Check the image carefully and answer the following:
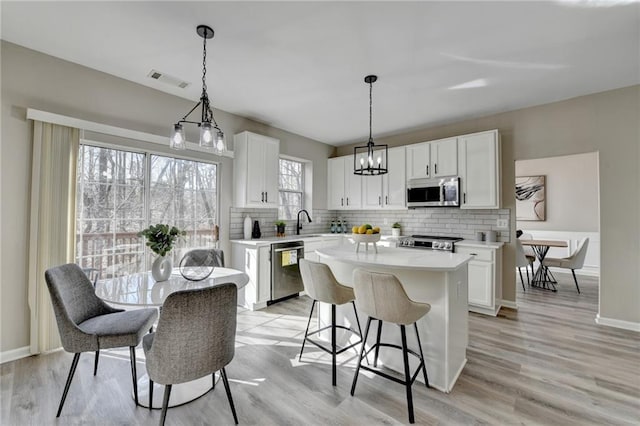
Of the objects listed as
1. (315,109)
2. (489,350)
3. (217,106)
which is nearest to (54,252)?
(217,106)

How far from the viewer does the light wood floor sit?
182 centimetres

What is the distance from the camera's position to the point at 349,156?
547 cm

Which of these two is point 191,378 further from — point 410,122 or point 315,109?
point 410,122

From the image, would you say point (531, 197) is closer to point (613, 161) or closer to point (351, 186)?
point (613, 161)

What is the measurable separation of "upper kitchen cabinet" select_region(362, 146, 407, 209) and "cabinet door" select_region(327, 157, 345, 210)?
51 centimetres

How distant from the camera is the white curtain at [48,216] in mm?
2531

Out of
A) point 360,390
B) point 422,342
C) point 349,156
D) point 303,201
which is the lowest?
point 360,390

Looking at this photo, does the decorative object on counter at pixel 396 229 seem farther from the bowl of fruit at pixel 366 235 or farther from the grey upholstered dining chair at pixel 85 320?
the grey upholstered dining chair at pixel 85 320

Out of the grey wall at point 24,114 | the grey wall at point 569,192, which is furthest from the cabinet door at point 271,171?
the grey wall at point 569,192

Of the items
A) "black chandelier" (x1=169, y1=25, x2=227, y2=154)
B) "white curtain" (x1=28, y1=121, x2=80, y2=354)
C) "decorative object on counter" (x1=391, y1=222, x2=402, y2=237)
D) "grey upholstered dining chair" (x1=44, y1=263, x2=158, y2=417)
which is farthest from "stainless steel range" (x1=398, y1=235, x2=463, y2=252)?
"white curtain" (x1=28, y1=121, x2=80, y2=354)

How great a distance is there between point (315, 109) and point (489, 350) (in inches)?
135

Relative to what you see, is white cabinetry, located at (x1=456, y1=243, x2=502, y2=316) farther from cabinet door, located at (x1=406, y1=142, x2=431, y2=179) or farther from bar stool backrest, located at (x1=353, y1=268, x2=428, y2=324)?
bar stool backrest, located at (x1=353, y1=268, x2=428, y2=324)

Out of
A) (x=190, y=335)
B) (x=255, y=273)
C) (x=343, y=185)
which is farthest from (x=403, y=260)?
(x=343, y=185)

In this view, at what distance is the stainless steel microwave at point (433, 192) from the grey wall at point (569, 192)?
316 centimetres
